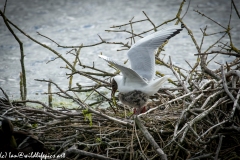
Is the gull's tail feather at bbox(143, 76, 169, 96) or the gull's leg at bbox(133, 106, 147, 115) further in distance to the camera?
the gull's leg at bbox(133, 106, 147, 115)

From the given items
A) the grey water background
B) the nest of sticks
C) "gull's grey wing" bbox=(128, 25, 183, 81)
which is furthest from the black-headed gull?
the grey water background

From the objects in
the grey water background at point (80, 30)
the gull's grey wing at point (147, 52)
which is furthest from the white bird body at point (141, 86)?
the grey water background at point (80, 30)

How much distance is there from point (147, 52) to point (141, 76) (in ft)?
1.01

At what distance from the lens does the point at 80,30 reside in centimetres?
1002

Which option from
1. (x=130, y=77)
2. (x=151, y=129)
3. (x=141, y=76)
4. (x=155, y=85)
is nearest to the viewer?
(x=151, y=129)

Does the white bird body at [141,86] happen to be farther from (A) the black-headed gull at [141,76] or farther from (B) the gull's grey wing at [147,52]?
(B) the gull's grey wing at [147,52]

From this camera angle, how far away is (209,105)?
4633 mm

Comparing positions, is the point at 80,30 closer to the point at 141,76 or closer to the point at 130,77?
the point at 141,76

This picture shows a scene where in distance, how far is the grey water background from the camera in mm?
8148

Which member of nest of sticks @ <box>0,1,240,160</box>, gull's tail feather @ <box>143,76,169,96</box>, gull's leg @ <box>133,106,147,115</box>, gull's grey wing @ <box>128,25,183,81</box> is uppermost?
gull's grey wing @ <box>128,25,183,81</box>

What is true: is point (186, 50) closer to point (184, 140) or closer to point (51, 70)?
point (51, 70)

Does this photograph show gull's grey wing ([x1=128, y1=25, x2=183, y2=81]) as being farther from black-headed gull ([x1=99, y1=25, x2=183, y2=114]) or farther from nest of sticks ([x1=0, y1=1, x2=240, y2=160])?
nest of sticks ([x1=0, y1=1, x2=240, y2=160])

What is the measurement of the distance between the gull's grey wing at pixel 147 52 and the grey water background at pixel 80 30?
2.46m

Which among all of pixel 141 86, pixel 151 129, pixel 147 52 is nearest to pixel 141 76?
pixel 141 86
